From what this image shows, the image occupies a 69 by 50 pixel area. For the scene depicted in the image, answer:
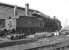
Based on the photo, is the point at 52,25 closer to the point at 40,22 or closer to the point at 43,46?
the point at 40,22

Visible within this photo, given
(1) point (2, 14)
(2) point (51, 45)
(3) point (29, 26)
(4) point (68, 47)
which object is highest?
(1) point (2, 14)

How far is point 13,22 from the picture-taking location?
32.6 ft

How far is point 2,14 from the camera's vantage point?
661 inches

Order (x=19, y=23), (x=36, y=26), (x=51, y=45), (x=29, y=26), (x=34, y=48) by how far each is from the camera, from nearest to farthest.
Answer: (x=34, y=48)
(x=51, y=45)
(x=19, y=23)
(x=29, y=26)
(x=36, y=26)

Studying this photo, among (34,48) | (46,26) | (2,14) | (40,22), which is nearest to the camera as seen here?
(34,48)

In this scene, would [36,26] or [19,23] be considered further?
Result: [36,26]

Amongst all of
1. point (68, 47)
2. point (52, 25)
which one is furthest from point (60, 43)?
point (52, 25)

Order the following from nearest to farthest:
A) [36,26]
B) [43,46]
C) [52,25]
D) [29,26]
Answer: [43,46] → [29,26] → [36,26] → [52,25]

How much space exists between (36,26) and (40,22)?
126 cm

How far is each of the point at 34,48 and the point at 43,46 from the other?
0.62 meters

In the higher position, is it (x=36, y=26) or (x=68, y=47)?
(x=36, y=26)

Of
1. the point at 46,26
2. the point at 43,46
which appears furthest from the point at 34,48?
the point at 46,26

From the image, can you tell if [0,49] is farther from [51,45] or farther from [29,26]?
[29,26]

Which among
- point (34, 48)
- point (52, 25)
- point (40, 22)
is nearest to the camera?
point (34, 48)
